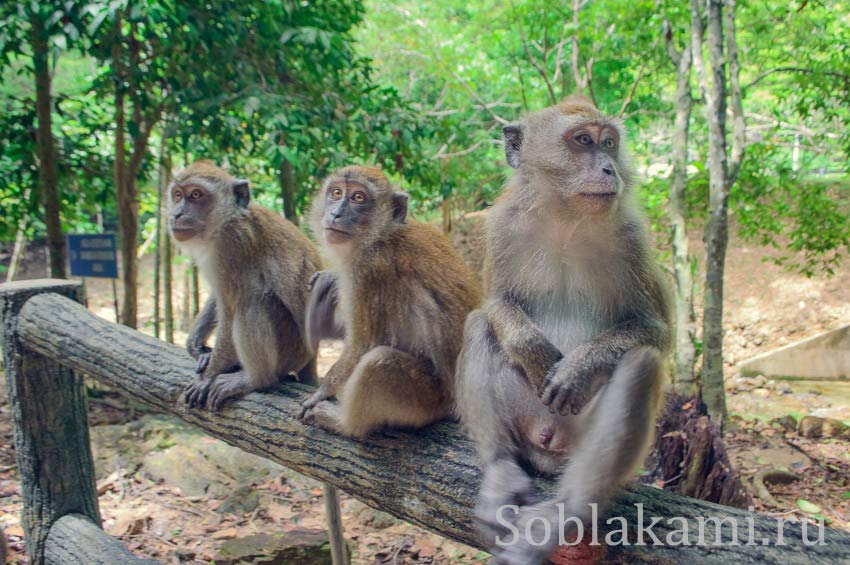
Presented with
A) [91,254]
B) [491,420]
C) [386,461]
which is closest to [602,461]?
Result: [491,420]

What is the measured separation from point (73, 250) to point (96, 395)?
7.51ft

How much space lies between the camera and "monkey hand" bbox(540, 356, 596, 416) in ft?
8.10

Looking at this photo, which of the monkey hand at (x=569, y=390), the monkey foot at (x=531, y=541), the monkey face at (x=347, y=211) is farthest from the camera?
the monkey face at (x=347, y=211)

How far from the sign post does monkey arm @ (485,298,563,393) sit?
5362 mm

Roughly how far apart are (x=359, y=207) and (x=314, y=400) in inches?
40.9

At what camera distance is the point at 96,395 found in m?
8.12

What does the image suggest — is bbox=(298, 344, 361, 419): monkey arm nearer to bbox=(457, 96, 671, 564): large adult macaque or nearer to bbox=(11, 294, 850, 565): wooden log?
bbox=(11, 294, 850, 565): wooden log

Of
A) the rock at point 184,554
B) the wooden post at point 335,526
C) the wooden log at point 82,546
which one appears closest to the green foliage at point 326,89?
the wooden post at point 335,526

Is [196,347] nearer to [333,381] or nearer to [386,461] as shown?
[333,381]

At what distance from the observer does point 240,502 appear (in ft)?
21.2

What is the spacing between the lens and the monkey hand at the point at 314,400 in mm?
3256

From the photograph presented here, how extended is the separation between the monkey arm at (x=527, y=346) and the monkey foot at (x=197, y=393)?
1.90 meters

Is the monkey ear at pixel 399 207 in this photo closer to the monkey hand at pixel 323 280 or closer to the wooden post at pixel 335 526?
the monkey hand at pixel 323 280

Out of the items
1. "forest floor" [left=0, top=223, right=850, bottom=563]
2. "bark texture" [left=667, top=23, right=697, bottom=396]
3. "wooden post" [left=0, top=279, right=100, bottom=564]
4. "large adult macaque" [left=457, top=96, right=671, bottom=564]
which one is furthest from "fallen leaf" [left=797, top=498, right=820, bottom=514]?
"wooden post" [left=0, top=279, right=100, bottom=564]
